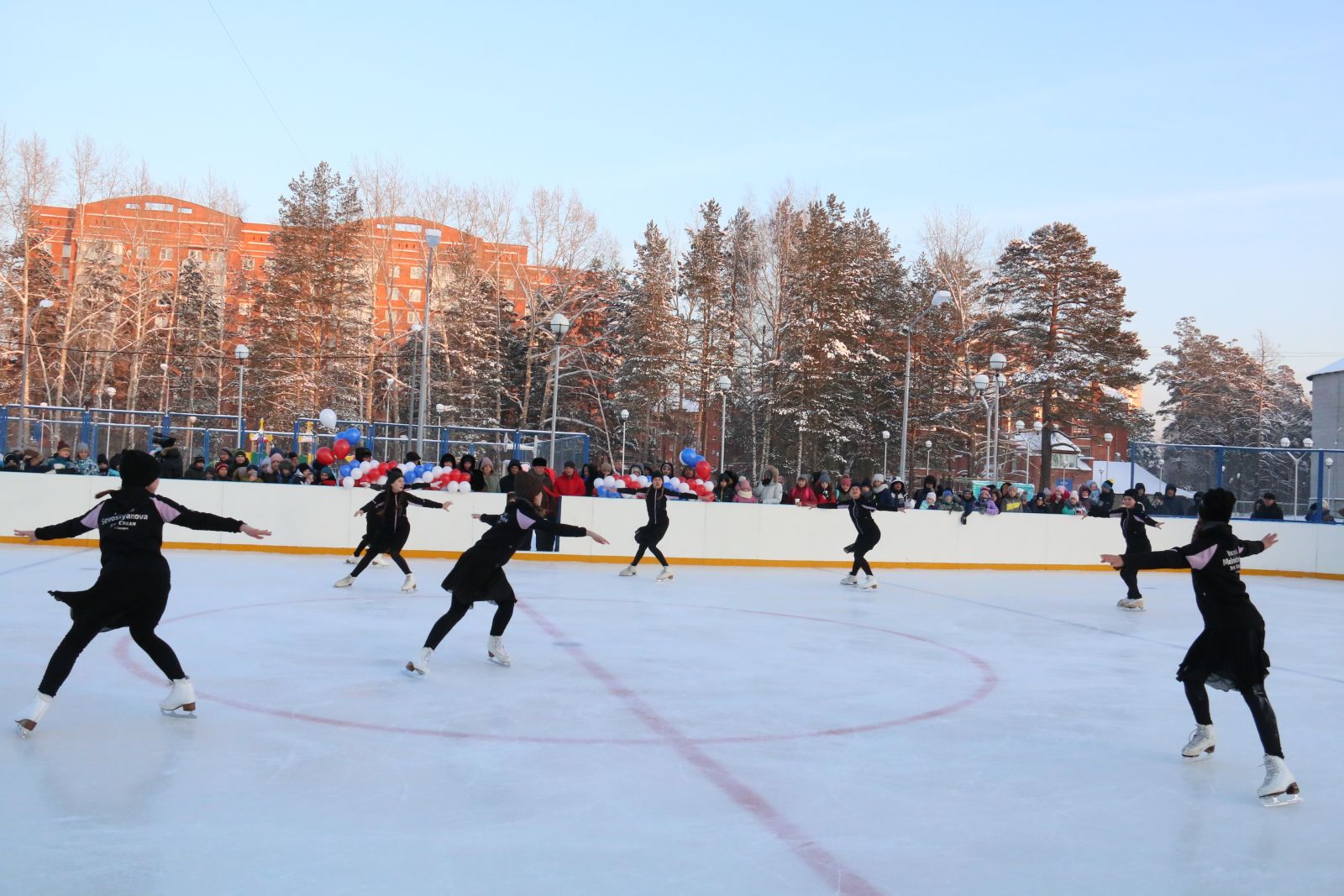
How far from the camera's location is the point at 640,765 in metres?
5.21

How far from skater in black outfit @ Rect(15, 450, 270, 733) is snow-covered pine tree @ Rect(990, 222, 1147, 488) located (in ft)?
Answer: 158

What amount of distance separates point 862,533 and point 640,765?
9.91 metres

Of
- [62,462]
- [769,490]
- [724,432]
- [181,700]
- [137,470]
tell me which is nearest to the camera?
[137,470]

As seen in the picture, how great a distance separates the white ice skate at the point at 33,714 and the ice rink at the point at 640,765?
0.07 metres

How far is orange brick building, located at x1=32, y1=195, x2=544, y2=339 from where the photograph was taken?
47.4 m

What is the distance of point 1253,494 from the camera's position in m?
20.9

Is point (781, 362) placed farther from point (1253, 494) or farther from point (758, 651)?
point (758, 651)

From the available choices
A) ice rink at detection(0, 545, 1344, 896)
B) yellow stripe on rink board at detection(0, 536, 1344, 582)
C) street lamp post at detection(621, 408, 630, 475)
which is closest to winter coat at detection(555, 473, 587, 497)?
yellow stripe on rink board at detection(0, 536, 1344, 582)

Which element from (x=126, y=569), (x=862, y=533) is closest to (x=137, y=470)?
(x=126, y=569)

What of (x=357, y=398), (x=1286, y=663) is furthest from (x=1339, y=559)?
(x=357, y=398)

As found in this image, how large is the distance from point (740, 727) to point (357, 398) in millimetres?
43420

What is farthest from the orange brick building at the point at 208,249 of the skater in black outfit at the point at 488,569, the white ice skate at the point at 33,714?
the white ice skate at the point at 33,714

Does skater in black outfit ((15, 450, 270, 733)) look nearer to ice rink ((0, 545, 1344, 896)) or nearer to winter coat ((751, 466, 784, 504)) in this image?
ice rink ((0, 545, 1344, 896))

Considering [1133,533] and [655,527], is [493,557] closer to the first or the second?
[655,527]
